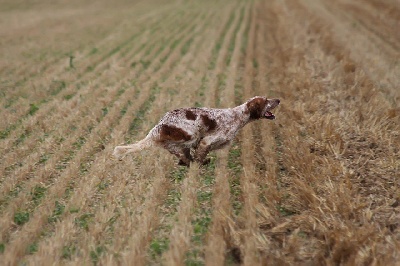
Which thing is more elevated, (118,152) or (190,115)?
(190,115)

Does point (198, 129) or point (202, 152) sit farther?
point (202, 152)

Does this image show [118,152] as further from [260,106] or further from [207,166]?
[260,106]

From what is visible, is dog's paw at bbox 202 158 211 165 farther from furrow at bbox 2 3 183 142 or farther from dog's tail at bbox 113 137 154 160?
furrow at bbox 2 3 183 142

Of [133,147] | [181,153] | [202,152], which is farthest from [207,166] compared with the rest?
[133,147]

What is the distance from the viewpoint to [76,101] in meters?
9.75

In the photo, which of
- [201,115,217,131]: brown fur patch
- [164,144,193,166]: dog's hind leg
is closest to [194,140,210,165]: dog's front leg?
[164,144,193,166]: dog's hind leg

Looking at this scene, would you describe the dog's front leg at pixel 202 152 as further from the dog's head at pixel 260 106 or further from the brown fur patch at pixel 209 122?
the dog's head at pixel 260 106

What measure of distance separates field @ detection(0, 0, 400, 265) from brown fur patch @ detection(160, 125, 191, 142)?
0.65 metres

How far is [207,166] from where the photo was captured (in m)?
6.57

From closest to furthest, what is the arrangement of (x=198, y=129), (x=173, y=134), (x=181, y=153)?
(x=173, y=134) → (x=198, y=129) → (x=181, y=153)

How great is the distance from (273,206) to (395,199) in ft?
5.43

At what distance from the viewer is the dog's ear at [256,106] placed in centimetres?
629

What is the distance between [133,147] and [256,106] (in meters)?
2.10

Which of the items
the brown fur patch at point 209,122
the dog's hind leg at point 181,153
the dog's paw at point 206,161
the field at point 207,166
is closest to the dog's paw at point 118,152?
the field at point 207,166
